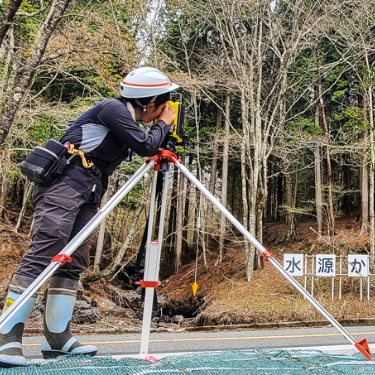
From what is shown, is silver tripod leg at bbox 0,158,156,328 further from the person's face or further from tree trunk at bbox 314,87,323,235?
tree trunk at bbox 314,87,323,235

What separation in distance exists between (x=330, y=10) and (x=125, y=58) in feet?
27.6

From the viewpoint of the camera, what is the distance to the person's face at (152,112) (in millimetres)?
2559

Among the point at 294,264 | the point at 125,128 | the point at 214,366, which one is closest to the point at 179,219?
the point at 294,264

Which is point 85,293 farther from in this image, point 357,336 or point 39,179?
point 39,179

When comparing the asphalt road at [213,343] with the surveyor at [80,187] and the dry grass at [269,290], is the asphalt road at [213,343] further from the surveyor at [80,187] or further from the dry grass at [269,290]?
the dry grass at [269,290]

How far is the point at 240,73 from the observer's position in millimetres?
15586

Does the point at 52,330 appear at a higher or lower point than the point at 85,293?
higher

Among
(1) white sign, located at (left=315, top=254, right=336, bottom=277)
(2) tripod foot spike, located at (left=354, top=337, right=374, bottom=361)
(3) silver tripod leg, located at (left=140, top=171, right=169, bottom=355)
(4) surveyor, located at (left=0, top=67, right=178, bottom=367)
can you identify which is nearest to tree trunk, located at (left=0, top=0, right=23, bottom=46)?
(4) surveyor, located at (left=0, top=67, right=178, bottom=367)

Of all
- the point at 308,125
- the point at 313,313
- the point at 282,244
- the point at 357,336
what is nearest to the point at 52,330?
the point at 357,336

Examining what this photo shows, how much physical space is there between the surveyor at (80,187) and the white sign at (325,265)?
1015 centimetres

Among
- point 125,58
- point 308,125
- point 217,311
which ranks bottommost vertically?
point 217,311

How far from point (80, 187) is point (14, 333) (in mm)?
881

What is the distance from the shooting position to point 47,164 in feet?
7.48

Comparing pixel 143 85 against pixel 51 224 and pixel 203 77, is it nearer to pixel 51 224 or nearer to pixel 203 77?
pixel 51 224
